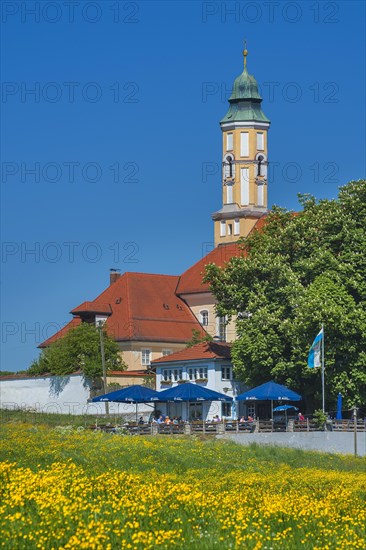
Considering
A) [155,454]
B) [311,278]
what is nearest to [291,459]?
[155,454]

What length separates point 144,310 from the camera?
99.3 metres

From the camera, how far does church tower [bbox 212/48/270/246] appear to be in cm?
11200

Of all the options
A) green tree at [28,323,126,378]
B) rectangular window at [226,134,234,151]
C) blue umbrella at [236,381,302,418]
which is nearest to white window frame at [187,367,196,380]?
green tree at [28,323,126,378]

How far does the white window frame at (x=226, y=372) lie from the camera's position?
7538cm

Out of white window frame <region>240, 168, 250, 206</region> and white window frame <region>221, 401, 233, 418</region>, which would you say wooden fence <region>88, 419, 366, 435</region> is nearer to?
white window frame <region>221, 401, 233, 418</region>

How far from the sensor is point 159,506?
2444cm

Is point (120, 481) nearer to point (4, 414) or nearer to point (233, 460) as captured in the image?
point (233, 460)

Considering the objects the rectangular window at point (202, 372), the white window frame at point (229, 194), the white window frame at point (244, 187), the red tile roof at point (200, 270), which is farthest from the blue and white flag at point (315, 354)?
the white window frame at point (229, 194)

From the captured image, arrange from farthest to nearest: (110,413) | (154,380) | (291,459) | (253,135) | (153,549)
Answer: (253,135), (154,380), (110,413), (291,459), (153,549)

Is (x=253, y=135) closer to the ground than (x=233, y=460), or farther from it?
farther from it

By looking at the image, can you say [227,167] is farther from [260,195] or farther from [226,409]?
[226,409]

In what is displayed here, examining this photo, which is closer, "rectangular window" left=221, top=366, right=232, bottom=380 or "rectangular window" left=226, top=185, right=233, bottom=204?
"rectangular window" left=221, top=366, right=232, bottom=380

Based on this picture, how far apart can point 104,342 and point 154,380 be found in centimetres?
478

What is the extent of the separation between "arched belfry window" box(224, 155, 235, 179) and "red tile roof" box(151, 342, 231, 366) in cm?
3728
